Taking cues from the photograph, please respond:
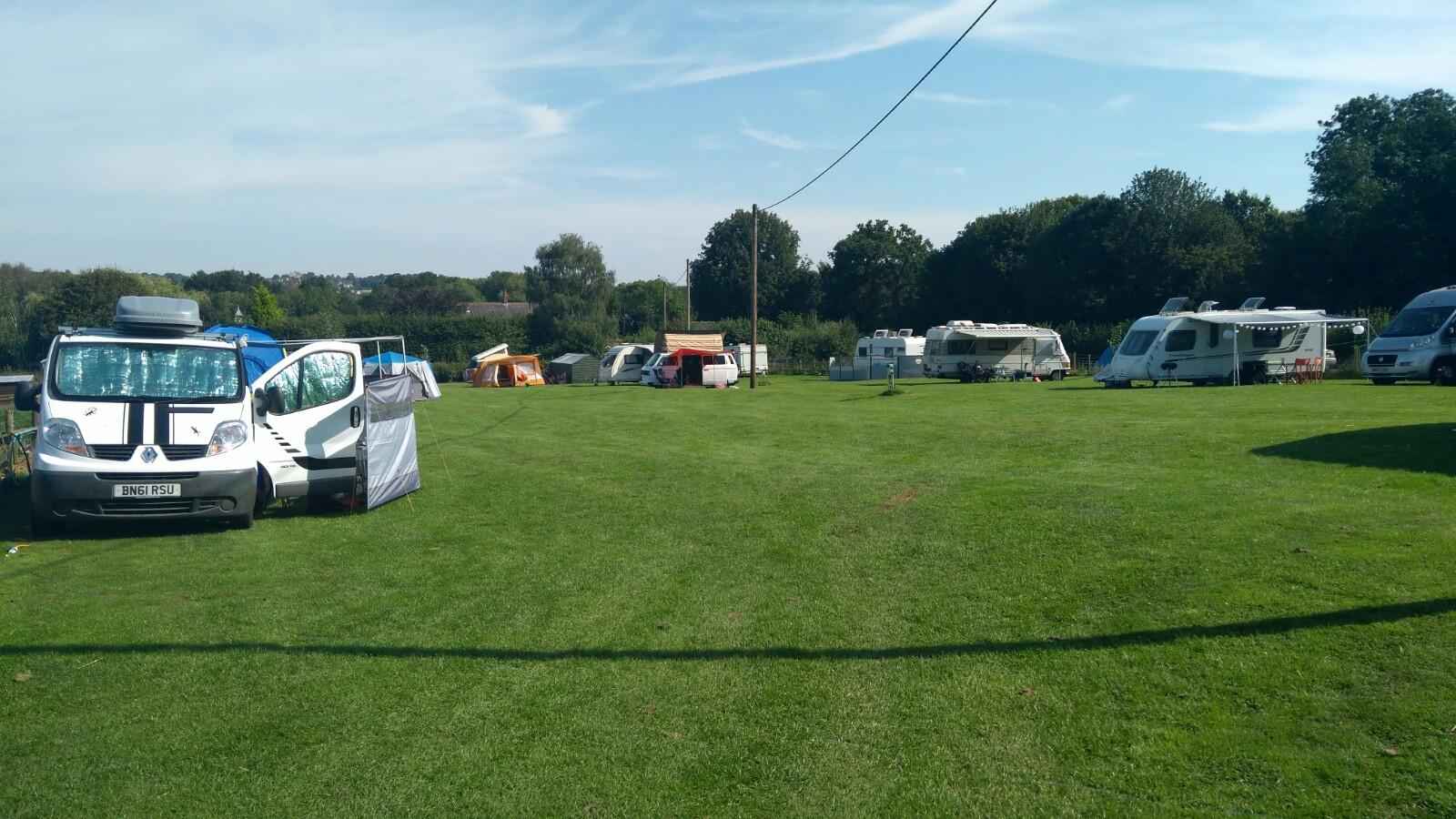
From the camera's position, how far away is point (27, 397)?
10.8 metres

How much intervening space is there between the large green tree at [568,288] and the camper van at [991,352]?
33.4 meters

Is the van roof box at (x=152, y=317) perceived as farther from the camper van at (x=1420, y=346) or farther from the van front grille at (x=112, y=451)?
the camper van at (x=1420, y=346)

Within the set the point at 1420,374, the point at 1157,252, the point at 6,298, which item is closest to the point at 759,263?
the point at 1157,252

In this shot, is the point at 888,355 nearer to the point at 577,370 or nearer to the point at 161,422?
the point at 577,370

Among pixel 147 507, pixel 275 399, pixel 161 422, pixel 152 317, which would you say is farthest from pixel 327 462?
pixel 152 317

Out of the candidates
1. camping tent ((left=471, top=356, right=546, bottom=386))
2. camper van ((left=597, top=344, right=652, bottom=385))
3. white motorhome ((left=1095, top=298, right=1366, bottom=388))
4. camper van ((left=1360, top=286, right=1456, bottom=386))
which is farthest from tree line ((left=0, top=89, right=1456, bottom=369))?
camper van ((left=1360, top=286, right=1456, bottom=386))

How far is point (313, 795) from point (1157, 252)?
66.3 meters

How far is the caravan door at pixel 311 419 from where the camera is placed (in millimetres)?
11312

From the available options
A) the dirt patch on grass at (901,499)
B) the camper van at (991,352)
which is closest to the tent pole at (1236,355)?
the camper van at (991,352)

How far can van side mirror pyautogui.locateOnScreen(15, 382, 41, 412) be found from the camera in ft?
35.3

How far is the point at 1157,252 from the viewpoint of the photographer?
63156 mm

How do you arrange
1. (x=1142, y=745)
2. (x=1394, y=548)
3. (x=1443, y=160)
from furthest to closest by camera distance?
1. (x=1443, y=160)
2. (x=1394, y=548)
3. (x=1142, y=745)

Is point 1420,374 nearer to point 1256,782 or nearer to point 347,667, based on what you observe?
point 1256,782

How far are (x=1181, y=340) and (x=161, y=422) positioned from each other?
28.3 metres
